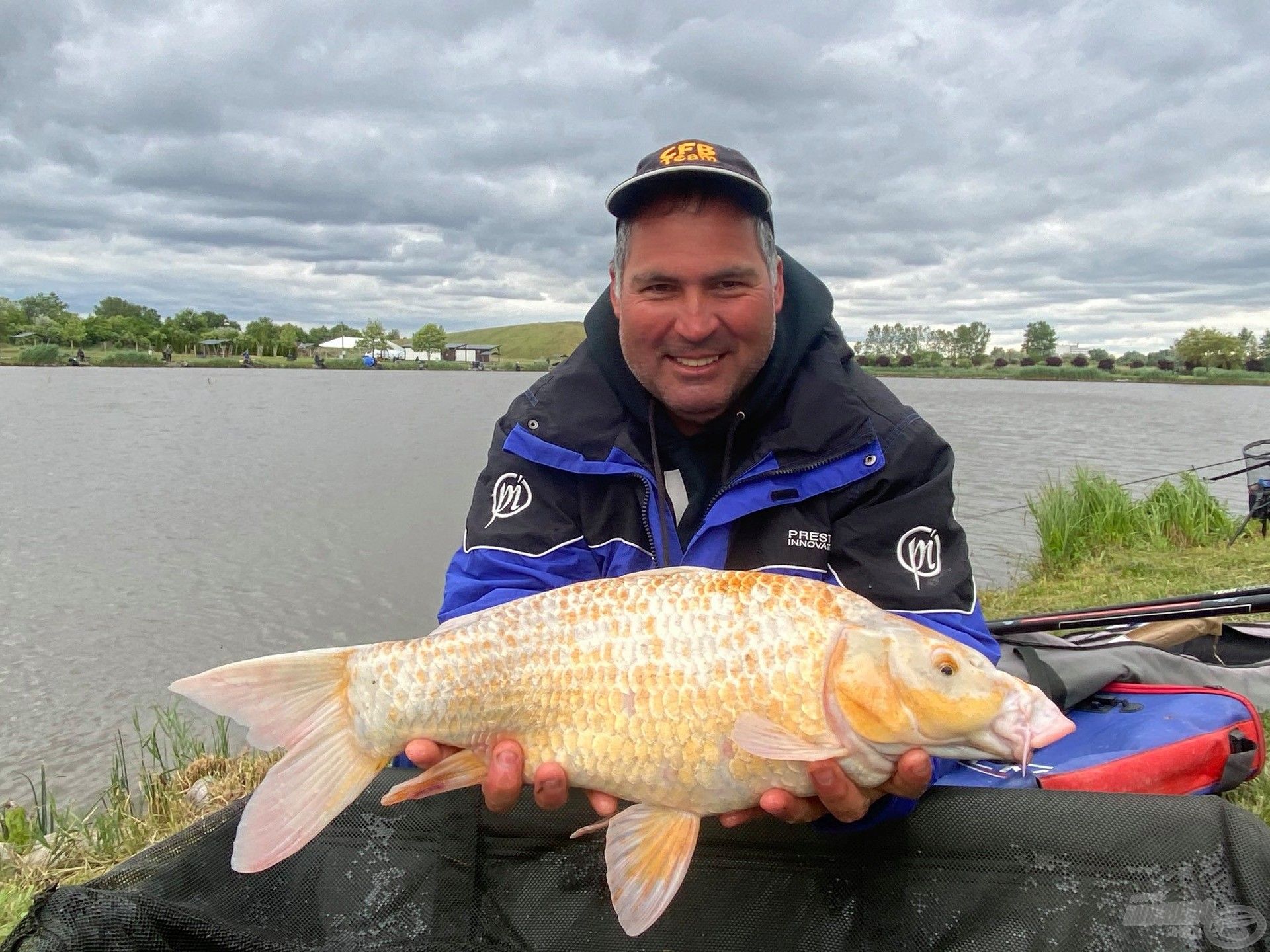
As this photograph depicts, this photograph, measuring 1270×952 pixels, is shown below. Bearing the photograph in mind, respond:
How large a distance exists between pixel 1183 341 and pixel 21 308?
78.3m

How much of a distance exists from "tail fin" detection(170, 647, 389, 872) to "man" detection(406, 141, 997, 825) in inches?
17.1

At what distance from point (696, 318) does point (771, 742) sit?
88cm

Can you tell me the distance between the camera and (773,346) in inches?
72.6

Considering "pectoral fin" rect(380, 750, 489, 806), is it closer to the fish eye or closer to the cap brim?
the fish eye

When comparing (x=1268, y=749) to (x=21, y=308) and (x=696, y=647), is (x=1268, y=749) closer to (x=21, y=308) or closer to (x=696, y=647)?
(x=696, y=647)

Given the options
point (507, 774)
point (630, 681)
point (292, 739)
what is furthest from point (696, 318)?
point (292, 739)

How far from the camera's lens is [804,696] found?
1154mm

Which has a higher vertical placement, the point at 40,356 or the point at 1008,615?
the point at 40,356

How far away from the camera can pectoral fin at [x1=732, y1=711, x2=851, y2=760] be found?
1111 mm

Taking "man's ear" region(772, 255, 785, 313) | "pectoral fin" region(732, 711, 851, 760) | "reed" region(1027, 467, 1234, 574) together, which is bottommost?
"reed" region(1027, 467, 1234, 574)

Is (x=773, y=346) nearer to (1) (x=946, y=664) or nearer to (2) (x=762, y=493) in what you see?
(2) (x=762, y=493)

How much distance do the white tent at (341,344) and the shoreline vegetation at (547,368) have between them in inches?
609

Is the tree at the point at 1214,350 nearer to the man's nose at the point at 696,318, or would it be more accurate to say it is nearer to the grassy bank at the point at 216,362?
the grassy bank at the point at 216,362

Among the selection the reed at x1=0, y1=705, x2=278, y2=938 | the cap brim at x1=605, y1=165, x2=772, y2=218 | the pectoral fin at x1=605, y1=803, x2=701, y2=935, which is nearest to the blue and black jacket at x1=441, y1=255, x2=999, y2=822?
the cap brim at x1=605, y1=165, x2=772, y2=218
